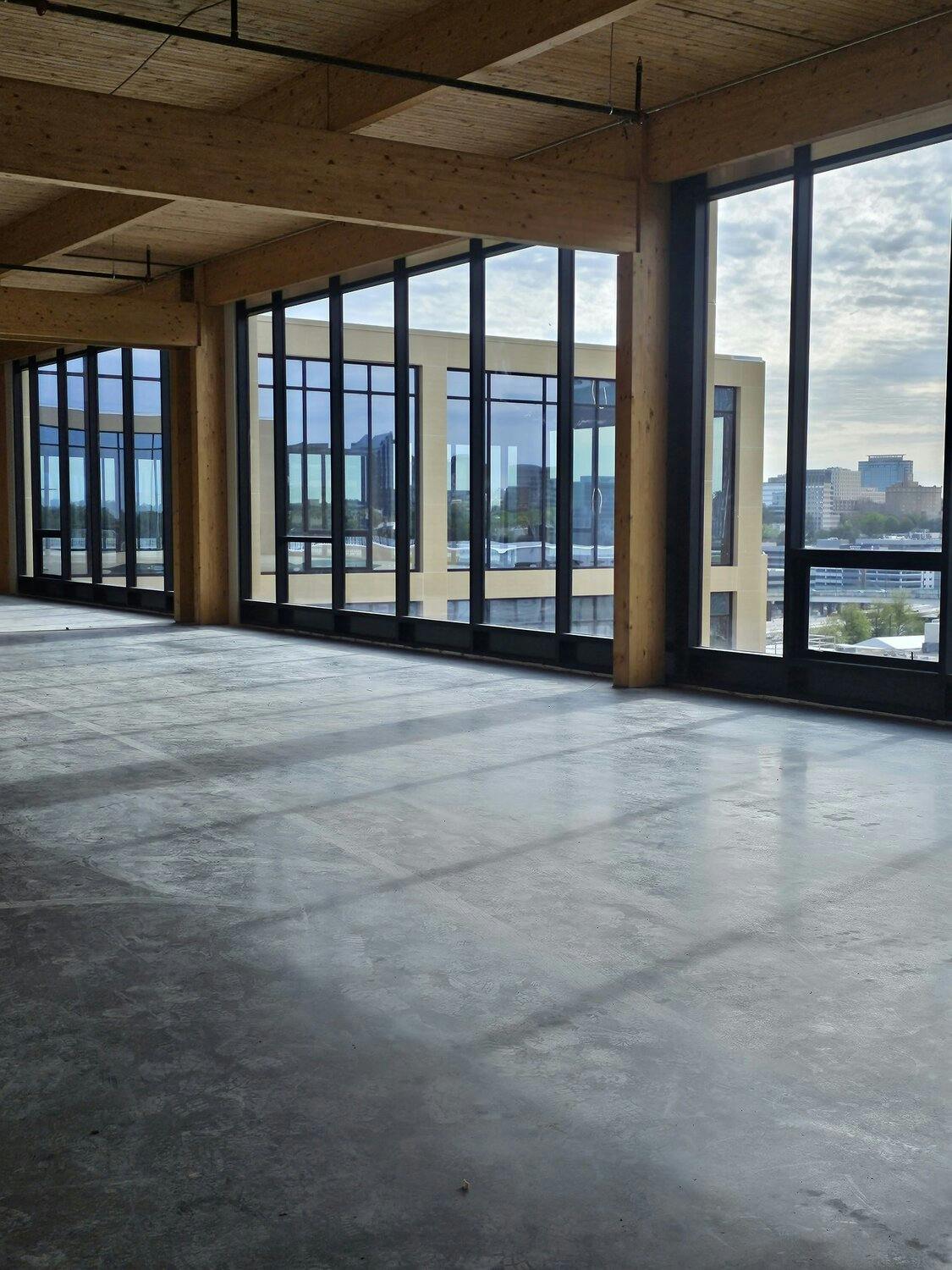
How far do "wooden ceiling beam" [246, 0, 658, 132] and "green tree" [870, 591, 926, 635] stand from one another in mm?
3968

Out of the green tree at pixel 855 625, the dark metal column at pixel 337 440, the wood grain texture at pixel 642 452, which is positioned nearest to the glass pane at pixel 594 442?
the wood grain texture at pixel 642 452

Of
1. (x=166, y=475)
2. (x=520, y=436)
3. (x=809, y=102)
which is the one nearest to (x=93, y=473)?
(x=166, y=475)

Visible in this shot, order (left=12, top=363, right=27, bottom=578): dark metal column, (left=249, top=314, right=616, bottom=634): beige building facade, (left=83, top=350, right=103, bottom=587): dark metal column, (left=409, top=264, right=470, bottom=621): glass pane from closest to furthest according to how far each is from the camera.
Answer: (left=249, top=314, right=616, bottom=634): beige building facade < (left=409, top=264, right=470, bottom=621): glass pane < (left=83, top=350, right=103, bottom=587): dark metal column < (left=12, top=363, right=27, bottom=578): dark metal column

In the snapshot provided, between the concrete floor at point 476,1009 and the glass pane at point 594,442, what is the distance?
3761mm

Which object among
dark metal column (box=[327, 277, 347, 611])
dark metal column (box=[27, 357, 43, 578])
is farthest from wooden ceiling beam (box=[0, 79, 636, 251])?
dark metal column (box=[27, 357, 43, 578])

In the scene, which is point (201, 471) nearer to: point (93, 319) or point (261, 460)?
point (261, 460)

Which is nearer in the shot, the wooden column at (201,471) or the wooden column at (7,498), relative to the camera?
the wooden column at (201,471)

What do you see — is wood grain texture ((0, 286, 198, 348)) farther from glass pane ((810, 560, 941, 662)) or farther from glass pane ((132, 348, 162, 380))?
glass pane ((810, 560, 941, 662))

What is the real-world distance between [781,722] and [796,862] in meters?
3.49

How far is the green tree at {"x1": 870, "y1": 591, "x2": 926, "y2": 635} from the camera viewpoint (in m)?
8.38

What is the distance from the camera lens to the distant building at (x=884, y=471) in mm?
8469

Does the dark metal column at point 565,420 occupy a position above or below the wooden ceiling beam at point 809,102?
below

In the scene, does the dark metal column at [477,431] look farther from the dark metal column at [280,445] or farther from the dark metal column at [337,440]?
the dark metal column at [280,445]

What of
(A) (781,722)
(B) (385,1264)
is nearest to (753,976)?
(B) (385,1264)
